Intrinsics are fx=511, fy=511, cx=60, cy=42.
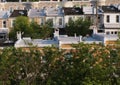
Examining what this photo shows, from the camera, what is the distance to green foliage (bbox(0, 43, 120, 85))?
33.0 metres

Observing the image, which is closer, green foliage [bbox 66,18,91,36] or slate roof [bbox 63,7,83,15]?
green foliage [bbox 66,18,91,36]

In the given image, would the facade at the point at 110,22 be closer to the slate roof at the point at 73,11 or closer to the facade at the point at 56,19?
the slate roof at the point at 73,11

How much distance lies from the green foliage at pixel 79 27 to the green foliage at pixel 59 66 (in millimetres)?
29120

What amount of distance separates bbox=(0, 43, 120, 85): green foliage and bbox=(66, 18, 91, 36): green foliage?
95.5 feet

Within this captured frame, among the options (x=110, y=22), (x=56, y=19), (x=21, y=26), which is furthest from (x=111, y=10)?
(x=21, y=26)

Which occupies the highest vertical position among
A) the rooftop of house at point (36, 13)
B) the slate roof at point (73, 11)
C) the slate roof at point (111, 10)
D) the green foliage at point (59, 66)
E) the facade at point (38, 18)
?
the green foliage at point (59, 66)

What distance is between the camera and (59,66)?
34344 millimetres

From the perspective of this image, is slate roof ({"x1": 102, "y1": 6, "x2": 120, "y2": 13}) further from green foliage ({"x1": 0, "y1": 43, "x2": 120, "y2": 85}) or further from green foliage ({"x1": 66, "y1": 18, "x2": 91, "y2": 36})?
green foliage ({"x1": 0, "y1": 43, "x2": 120, "y2": 85})

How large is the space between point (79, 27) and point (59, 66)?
99.9 ft

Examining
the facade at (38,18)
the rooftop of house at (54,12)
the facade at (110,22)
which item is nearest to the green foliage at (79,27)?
the facade at (110,22)

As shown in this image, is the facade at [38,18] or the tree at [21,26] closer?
the tree at [21,26]

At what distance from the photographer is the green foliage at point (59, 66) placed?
33.0 m

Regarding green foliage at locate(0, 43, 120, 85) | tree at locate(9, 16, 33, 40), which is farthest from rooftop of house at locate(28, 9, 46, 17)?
green foliage at locate(0, 43, 120, 85)

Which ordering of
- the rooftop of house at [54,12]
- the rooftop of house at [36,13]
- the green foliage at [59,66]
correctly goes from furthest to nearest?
the rooftop of house at [36,13]
the rooftop of house at [54,12]
the green foliage at [59,66]
